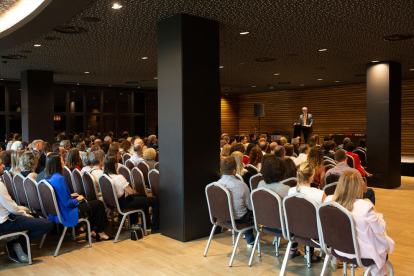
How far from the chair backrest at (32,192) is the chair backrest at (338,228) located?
3.64 metres

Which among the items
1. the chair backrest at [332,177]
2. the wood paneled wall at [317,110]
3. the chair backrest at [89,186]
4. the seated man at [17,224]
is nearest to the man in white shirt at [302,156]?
the chair backrest at [332,177]

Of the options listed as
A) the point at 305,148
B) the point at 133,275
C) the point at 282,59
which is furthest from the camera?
the point at 282,59

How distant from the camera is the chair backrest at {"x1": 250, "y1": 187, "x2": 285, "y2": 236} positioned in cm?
369

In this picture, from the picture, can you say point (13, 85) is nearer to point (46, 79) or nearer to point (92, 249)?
point (46, 79)

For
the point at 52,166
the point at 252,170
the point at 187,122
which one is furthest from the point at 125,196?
the point at 252,170

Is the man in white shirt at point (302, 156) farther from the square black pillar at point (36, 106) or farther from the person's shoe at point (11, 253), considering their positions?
the square black pillar at point (36, 106)

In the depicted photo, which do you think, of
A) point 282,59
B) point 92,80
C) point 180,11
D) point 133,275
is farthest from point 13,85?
point 133,275

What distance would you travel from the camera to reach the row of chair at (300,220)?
120 inches

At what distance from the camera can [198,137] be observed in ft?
17.7

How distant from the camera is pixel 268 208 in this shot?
3.81 m

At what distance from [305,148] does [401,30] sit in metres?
2.74

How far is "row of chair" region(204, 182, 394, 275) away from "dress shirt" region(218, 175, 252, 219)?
0.14 meters

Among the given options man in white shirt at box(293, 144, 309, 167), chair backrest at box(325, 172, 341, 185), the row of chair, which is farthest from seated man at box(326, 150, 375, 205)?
the row of chair

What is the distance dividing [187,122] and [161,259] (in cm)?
190
